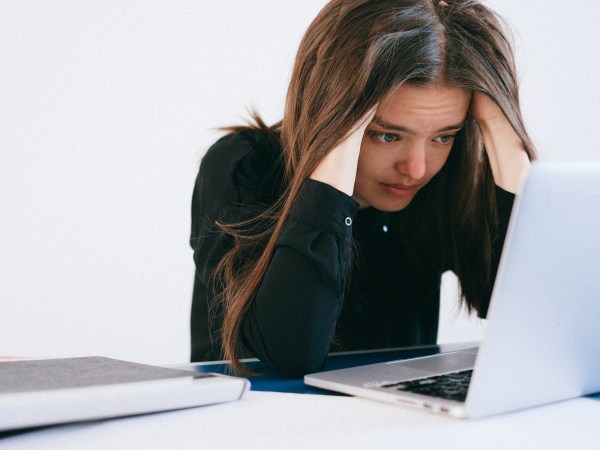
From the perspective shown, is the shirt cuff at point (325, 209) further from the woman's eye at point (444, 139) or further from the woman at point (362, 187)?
the woman's eye at point (444, 139)

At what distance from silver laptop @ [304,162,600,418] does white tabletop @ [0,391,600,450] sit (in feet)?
0.07

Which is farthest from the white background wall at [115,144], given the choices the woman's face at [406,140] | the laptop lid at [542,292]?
the laptop lid at [542,292]

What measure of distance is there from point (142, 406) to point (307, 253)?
0.37 m

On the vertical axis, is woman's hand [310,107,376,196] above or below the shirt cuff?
above

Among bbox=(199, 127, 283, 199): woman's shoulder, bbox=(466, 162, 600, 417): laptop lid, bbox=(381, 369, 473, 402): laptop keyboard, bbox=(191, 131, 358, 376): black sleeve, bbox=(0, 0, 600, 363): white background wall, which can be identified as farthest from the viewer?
bbox=(0, 0, 600, 363): white background wall

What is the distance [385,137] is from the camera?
3.84ft

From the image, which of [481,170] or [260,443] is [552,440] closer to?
[260,443]

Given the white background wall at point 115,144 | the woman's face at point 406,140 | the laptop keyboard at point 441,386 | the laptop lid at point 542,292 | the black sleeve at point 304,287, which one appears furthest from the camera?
the white background wall at point 115,144

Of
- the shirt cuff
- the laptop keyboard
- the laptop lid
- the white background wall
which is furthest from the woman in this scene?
the white background wall

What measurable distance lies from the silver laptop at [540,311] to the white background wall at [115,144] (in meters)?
1.57

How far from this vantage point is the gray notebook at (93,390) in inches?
23.2

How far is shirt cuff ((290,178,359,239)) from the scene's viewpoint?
994 mm

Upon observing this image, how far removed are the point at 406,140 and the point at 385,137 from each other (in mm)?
33

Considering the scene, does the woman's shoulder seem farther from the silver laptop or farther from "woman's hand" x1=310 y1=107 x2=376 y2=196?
the silver laptop
